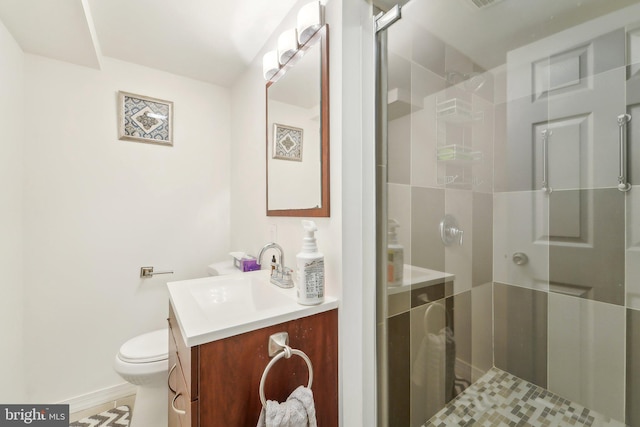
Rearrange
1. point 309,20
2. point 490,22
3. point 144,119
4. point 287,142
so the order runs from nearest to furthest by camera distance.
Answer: point 490,22, point 309,20, point 287,142, point 144,119

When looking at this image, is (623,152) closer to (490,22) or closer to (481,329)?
(490,22)

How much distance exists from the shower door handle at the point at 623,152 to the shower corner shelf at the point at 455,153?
398 millimetres

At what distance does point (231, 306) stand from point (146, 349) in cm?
66

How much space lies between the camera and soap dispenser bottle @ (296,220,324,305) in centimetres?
98

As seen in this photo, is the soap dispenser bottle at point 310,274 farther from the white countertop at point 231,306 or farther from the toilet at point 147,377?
the toilet at point 147,377

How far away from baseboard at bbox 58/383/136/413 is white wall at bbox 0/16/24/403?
0.26m

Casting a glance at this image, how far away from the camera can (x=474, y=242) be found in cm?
112

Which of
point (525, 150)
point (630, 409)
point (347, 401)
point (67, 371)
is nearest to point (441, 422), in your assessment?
point (347, 401)


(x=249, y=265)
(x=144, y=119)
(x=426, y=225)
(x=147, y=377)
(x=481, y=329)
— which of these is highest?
(x=144, y=119)

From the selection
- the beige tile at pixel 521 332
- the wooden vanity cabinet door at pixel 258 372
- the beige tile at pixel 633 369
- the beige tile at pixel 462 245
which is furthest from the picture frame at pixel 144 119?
the beige tile at pixel 633 369

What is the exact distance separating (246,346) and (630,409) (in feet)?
3.88

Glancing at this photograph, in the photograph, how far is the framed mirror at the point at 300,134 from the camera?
1.10m

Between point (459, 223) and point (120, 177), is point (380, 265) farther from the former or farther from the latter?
point (120, 177)

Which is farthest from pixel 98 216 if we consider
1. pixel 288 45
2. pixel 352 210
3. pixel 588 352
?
pixel 588 352
